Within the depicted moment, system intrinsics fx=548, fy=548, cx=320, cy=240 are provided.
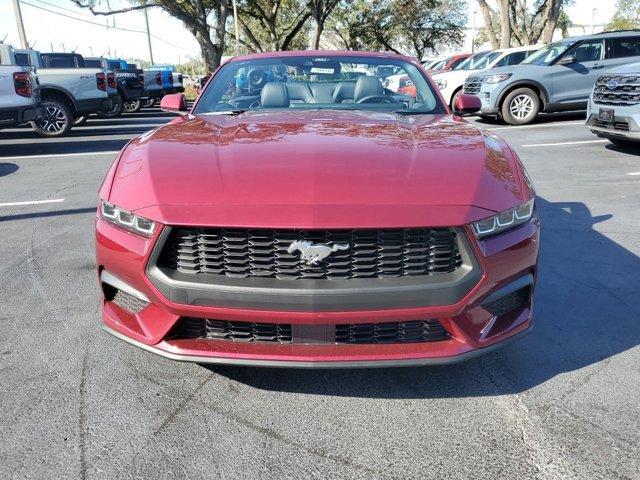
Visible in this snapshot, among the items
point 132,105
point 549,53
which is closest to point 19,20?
point 132,105

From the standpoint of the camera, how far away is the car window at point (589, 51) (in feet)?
39.5

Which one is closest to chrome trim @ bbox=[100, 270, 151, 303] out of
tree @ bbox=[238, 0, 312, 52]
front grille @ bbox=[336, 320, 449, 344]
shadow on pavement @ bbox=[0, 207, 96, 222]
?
front grille @ bbox=[336, 320, 449, 344]

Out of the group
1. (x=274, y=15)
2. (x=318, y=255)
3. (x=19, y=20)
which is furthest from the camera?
(x=274, y=15)

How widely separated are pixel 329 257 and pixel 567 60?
11832mm

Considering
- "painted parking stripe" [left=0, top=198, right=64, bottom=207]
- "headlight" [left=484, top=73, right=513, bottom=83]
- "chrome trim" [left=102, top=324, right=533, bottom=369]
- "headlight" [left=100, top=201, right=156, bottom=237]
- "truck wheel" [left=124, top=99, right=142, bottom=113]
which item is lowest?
"painted parking stripe" [left=0, top=198, right=64, bottom=207]

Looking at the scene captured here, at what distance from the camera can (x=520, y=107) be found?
12438 mm

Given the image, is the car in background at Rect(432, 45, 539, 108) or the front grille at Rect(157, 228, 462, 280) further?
the car in background at Rect(432, 45, 539, 108)

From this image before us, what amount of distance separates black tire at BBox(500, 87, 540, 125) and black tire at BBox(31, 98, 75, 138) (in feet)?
32.4

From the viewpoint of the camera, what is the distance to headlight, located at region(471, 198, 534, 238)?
7.14 ft

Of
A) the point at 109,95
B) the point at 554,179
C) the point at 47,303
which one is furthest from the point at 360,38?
the point at 47,303

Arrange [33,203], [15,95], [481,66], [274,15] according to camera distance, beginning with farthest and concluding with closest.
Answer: [274,15] < [481,66] < [15,95] < [33,203]

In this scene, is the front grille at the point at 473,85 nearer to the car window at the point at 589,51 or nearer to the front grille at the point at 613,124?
the car window at the point at 589,51

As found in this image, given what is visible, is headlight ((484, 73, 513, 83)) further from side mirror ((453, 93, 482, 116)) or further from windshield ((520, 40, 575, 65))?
side mirror ((453, 93, 482, 116))

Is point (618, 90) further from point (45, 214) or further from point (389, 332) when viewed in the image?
point (45, 214)
